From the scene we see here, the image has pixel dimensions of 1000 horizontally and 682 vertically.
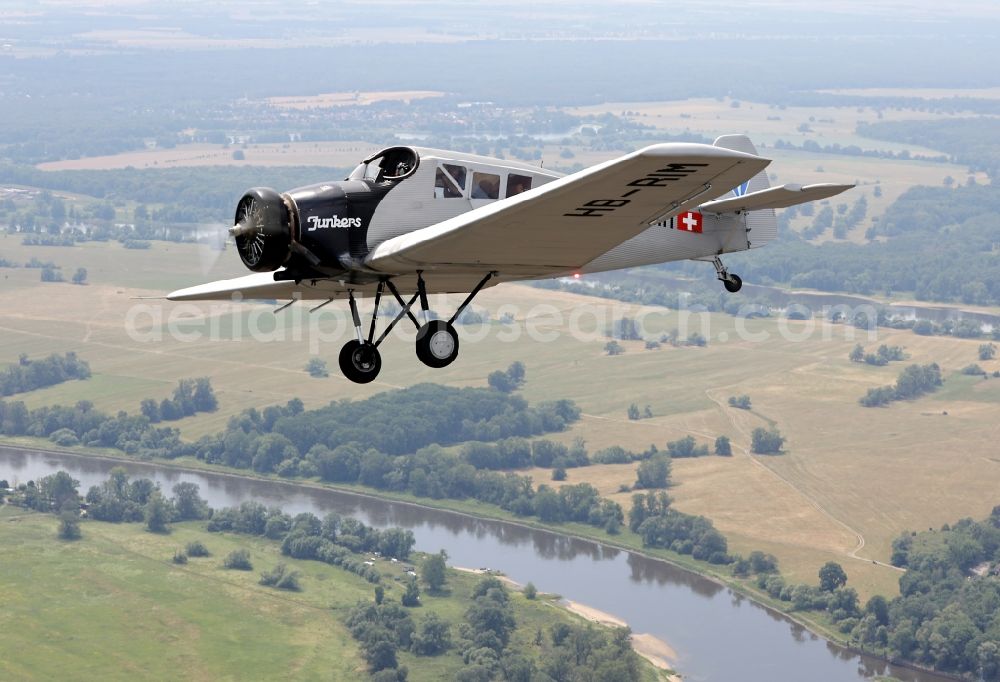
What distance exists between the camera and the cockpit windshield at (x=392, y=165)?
25438 millimetres

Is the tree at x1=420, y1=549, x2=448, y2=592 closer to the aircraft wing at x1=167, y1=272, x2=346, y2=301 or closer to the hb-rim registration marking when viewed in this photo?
the aircraft wing at x1=167, y1=272, x2=346, y2=301

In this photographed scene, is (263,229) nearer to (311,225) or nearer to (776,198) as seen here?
(311,225)

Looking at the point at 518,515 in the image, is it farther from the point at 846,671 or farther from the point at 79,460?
the point at 79,460

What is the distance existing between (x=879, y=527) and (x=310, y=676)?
64.0m

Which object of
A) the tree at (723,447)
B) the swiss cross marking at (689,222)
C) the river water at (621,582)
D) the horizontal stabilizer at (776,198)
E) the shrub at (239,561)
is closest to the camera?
the horizontal stabilizer at (776,198)

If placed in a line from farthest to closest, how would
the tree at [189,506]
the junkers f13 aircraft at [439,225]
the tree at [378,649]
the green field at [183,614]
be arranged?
the tree at [189,506] → the tree at [378,649] → the green field at [183,614] → the junkers f13 aircraft at [439,225]

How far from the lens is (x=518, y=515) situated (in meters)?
171

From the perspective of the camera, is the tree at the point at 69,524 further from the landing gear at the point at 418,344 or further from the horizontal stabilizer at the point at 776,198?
the landing gear at the point at 418,344

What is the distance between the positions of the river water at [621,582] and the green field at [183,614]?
536 cm

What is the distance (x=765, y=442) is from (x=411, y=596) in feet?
188

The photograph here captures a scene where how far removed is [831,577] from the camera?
465 ft

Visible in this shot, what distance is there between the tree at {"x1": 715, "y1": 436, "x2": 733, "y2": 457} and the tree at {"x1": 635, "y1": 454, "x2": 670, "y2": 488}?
9120mm

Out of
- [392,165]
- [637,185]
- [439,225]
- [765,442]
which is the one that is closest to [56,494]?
[765,442]

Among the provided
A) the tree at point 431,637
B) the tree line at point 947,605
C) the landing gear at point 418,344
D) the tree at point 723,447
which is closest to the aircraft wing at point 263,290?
the landing gear at point 418,344
